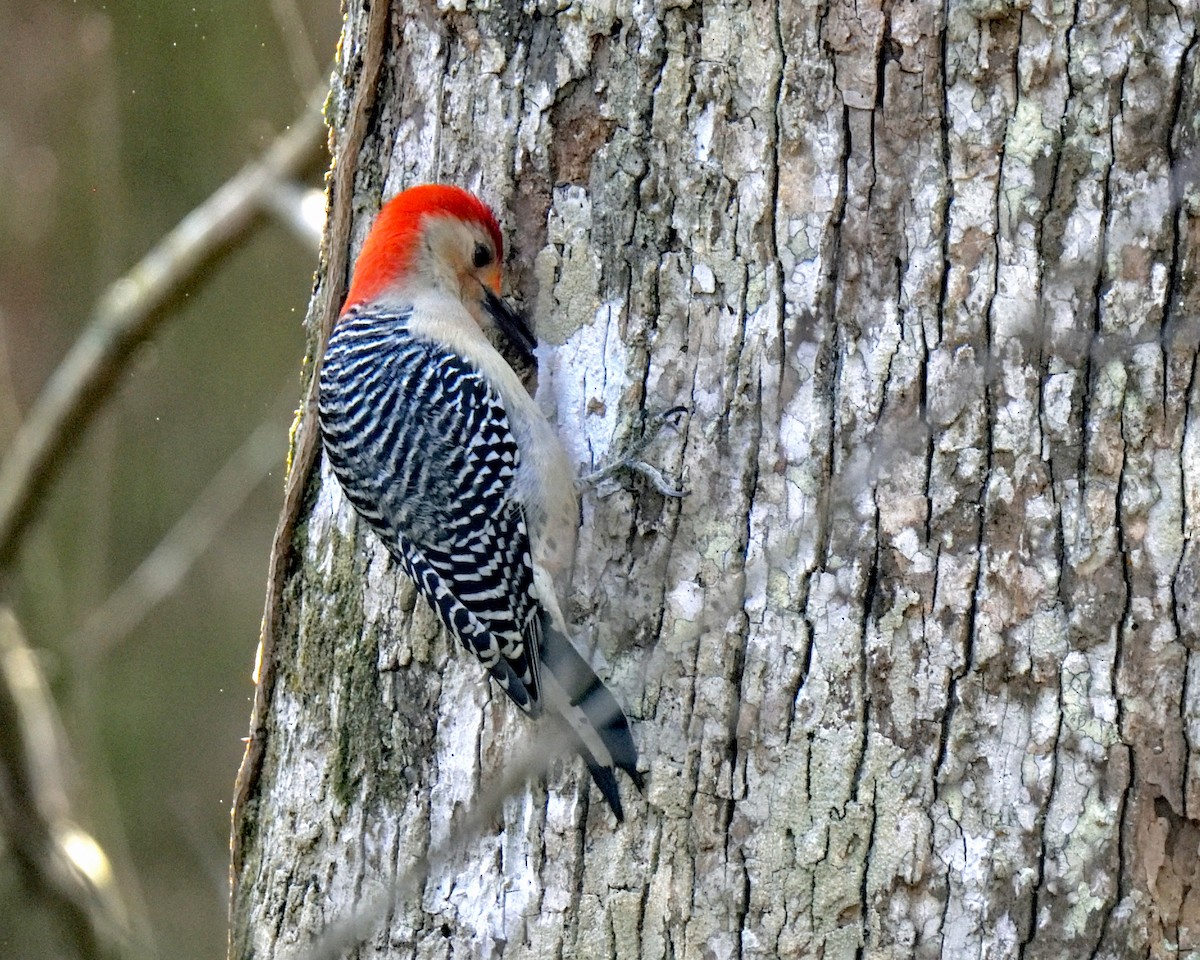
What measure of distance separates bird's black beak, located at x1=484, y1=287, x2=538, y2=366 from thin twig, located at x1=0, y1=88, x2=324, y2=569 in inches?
74.3

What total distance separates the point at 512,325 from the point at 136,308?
2.20 meters

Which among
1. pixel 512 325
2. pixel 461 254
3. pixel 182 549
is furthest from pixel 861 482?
pixel 182 549

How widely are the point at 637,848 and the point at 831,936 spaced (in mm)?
351

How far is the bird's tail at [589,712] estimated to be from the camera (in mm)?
2320

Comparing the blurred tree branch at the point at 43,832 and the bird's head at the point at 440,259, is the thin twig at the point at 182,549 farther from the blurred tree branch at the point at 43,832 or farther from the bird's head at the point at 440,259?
the bird's head at the point at 440,259

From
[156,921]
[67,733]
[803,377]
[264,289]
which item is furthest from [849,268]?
[156,921]

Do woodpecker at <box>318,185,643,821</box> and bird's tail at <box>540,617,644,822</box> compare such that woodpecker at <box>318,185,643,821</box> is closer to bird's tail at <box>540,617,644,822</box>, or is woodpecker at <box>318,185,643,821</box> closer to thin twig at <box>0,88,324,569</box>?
bird's tail at <box>540,617,644,822</box>

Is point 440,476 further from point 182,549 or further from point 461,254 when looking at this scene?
point 182,549

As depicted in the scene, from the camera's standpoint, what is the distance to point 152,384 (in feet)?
25.0

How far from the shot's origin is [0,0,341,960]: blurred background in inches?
268

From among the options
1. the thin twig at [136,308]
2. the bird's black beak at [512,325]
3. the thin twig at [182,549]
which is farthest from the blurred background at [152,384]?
the bird's black beak at [512,325]

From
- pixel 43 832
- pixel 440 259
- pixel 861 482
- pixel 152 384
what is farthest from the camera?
pixel 152 384

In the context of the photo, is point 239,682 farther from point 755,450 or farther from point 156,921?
point 755,450

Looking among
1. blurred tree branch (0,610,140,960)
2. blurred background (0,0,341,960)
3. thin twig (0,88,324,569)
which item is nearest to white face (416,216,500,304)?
thin twig (0,88,324,569)
